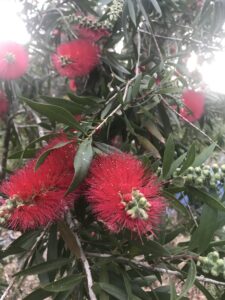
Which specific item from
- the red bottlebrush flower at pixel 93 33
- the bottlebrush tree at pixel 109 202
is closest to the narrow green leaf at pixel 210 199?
the bottlebrush tree at pixel 109 202

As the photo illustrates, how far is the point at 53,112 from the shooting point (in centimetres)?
109

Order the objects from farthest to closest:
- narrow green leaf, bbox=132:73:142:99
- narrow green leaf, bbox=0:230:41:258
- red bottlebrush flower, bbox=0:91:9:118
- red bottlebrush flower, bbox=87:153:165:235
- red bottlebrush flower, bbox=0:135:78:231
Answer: red bottlebrush flower, bbox=0:91:9:118 < narrow green leaf, bbox=132:73:142:99 < narrow green leaf, bbox=0:230:41:258 < red bottlebrush flower, bbox=0:135:78:231 < red bottlebrush flower, bbox=87:153:165:235

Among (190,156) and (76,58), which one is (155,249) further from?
(76,58)

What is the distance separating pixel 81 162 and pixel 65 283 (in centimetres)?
32

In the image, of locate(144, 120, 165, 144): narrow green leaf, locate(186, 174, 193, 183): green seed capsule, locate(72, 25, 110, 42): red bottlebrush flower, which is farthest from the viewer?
locate(72, 25, 110, 42): red bottlebrush flower

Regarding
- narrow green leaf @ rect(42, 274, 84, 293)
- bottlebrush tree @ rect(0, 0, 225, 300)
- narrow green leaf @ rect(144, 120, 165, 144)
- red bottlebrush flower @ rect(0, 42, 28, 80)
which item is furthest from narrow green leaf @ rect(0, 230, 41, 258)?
red bottlebrush flower @ rect(0, 42, 28, 80)

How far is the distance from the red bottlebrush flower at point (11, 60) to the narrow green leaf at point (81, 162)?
88 cm

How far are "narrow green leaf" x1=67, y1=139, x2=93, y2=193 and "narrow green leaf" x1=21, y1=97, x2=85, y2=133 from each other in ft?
0.24

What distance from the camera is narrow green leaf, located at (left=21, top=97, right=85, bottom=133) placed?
1056 millimetres

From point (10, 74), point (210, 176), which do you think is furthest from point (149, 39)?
point (210, 176)

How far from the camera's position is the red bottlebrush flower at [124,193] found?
36.4 inches

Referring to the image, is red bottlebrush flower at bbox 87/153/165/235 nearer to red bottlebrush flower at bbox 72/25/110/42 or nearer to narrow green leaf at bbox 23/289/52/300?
narrow green leaf at bbox 23/289/52/300

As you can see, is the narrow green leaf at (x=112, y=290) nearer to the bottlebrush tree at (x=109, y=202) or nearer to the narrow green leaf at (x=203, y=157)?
the bottlebrush tree at (x=109, y=202)

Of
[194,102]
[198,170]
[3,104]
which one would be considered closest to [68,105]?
[198,170]
